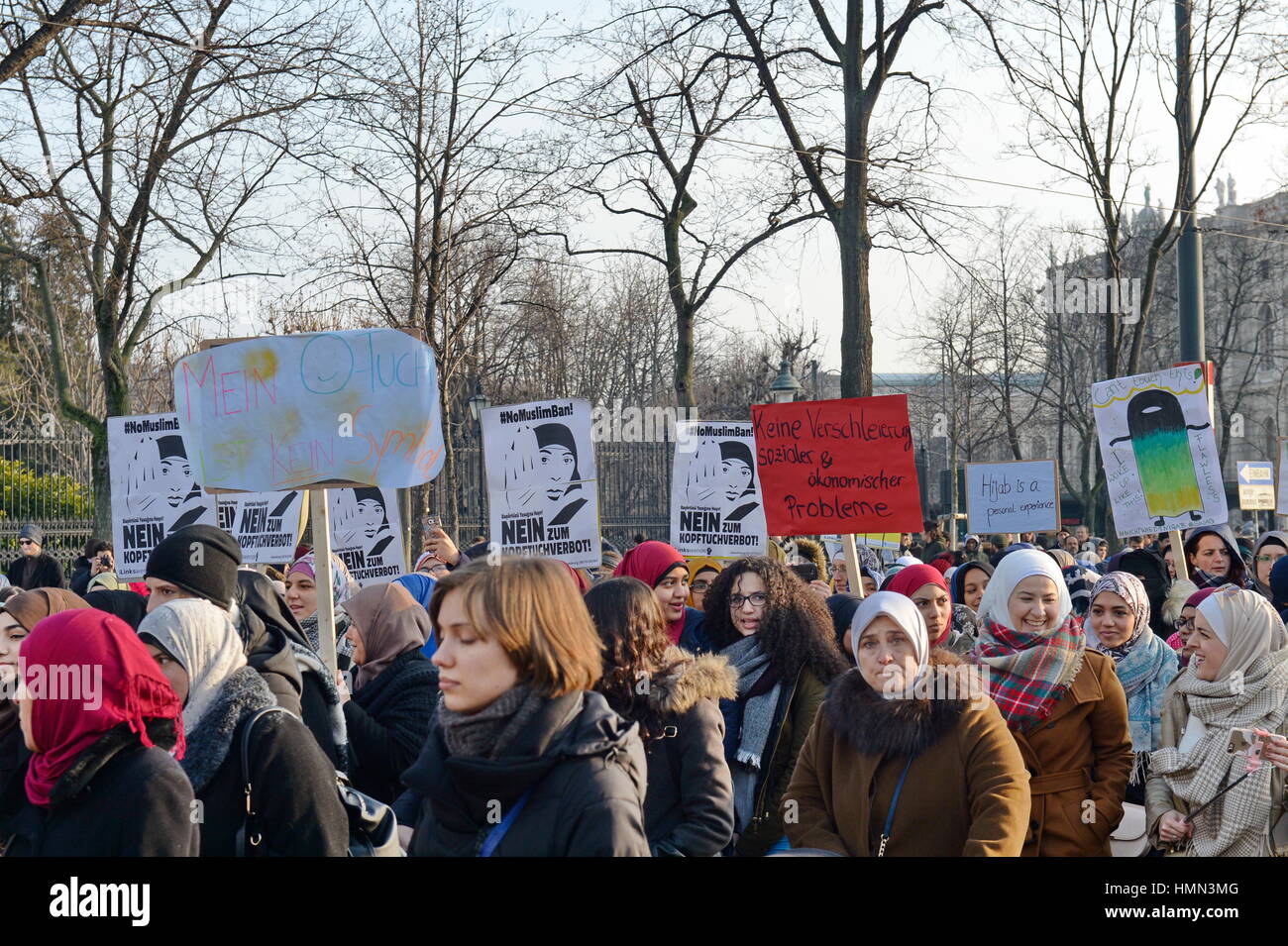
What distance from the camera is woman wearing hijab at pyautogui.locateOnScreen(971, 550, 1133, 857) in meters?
4.73

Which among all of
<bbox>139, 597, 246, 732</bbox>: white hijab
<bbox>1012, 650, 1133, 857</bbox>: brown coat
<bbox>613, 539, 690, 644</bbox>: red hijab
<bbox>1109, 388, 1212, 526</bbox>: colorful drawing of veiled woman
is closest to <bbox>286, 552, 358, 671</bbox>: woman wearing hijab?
<bbox>613, 539, 690, 644</bbox>: red hijab

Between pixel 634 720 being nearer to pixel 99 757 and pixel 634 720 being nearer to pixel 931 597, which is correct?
pixel 99 757

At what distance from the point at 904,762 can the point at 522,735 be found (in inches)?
59.8

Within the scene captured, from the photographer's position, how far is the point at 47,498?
23.4 m

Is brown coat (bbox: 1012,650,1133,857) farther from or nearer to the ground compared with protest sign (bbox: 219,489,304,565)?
nearer to the ground

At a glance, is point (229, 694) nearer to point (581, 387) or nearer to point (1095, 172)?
point (1095, 172)

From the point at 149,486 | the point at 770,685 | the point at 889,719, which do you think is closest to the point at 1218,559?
the point at 770,685

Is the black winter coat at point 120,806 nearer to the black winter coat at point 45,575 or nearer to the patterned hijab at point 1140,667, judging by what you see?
the patterned hijab at point 1140,667

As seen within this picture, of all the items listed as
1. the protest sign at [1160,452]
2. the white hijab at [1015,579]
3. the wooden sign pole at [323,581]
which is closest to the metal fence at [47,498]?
the wooden sign pole at [323,581]

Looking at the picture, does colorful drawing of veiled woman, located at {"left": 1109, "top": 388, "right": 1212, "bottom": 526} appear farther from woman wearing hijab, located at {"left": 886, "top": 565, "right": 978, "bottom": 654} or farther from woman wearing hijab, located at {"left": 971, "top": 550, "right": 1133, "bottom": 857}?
woman wearing hijab, located at {"left": 971, "top": 550, "right": 1133, "bottom": 857}

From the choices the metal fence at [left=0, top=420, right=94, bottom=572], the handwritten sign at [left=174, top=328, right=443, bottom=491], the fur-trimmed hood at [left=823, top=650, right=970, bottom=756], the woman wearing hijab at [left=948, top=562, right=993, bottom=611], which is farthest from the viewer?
the metal fence at [left=0, top=420, right=94, bottom=572]

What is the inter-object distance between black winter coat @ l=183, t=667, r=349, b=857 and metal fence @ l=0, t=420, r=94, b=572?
57.1 feet

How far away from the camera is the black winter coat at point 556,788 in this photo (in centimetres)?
294

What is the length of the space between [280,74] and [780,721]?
9105 mm
